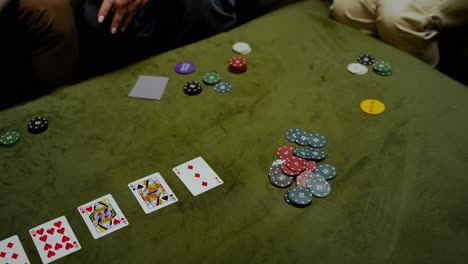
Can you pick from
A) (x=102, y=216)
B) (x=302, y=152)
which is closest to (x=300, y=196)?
(x=302, y=152)

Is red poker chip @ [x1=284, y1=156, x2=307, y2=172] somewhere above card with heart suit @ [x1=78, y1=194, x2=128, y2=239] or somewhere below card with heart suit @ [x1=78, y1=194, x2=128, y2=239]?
above

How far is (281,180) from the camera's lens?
4.41ft

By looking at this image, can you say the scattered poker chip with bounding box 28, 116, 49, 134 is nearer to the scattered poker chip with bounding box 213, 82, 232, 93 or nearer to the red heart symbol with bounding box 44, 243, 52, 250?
the red heart symbol with bounding box 44, 243, 52, 250

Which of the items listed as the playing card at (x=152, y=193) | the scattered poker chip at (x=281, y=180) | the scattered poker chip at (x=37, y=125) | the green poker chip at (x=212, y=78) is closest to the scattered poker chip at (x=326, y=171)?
the scattered poker chip at (x=281, y=180)

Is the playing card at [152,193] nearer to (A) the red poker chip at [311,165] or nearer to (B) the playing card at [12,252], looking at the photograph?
(B) the playing card at [12,252]

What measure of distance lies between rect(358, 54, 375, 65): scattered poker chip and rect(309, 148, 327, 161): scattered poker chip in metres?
0.63

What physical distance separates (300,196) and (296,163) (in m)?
0.14

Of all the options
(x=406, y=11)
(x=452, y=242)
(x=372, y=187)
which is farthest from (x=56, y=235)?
(x=406, y=11)

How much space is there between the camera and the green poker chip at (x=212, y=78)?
5.72 feet

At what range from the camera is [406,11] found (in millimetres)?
1815

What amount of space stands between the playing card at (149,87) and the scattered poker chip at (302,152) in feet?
2.10

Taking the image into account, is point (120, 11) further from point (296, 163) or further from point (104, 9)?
point (296, 163)

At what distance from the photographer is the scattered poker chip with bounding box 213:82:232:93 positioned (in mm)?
1708

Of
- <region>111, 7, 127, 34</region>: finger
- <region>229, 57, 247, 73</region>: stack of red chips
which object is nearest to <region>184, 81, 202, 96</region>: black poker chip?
<region>229, 57, 247, 73</region>: stack of red chips
